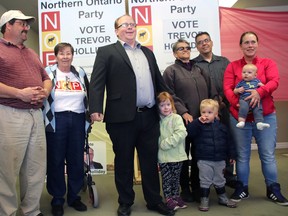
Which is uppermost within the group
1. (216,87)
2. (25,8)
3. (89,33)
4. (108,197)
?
(25,8)

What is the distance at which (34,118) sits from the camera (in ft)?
7.00

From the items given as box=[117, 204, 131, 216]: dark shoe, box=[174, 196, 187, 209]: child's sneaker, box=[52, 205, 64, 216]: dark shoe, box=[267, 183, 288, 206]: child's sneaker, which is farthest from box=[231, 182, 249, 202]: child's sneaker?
box=[52, 205, 64, 216]: dark shoe

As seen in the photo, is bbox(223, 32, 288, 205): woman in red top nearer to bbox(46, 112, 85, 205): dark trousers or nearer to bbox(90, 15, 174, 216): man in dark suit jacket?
bbox(90, 15, 174, 216): man in dark suit jacket

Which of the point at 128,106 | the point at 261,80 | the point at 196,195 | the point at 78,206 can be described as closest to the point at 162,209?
the point at 196,195

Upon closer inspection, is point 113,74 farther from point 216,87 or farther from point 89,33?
point 89,33

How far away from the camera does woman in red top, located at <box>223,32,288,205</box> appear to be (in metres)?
2.46

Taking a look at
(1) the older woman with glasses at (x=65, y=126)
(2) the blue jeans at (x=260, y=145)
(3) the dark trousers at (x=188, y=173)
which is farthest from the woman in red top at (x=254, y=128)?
(1) the older woman with glasses at (x=65, y=126)

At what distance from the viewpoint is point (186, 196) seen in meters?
2.60

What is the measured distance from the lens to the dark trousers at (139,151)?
2.22 metres

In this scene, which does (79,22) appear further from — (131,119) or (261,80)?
(261,80)

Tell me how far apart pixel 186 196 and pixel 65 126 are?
1208 mm

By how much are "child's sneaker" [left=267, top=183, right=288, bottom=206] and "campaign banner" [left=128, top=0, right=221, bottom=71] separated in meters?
1.73

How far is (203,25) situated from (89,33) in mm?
1352

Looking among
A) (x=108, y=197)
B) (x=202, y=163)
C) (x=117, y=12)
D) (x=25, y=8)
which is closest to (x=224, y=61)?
(x=202, y=163)
